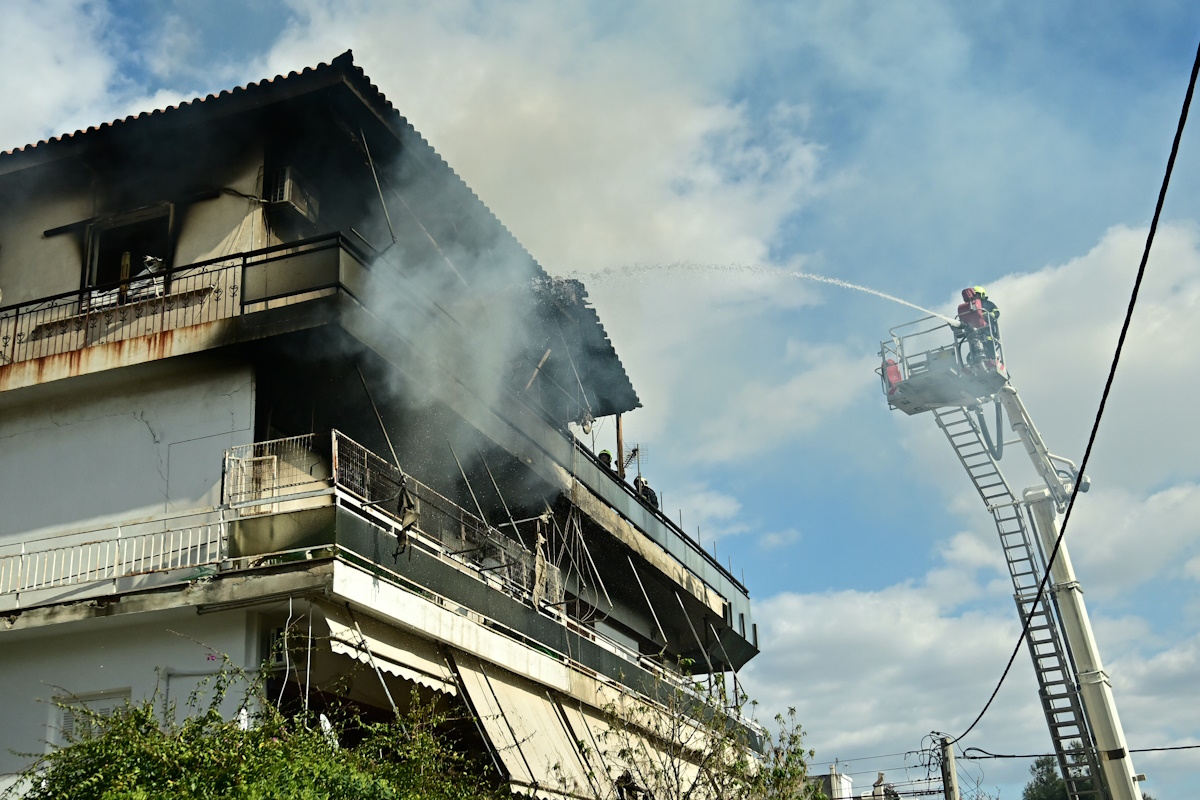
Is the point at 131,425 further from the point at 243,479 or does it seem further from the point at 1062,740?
the point at 1062,740

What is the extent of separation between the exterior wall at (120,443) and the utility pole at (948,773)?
1302cm

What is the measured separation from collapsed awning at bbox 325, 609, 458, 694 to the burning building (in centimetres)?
3

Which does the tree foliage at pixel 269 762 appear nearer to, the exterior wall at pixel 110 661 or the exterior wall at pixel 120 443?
the exterior wall at pixel 110 661

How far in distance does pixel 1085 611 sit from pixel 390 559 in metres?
14.8

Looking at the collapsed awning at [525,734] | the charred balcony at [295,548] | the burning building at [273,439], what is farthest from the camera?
the collapsed awning at [525,734]

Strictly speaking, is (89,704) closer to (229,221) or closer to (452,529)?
(229,221)

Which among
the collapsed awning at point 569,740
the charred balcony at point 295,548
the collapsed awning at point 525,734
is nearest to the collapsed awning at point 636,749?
the collapsed awning at point 569,740

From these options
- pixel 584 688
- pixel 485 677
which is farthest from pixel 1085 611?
pixel 485 677

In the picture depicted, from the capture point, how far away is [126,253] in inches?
608

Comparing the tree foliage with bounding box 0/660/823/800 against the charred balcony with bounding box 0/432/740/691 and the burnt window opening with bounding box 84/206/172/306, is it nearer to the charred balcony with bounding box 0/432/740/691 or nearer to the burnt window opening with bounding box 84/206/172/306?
the charred balcony with bounding box 0/432/740/691

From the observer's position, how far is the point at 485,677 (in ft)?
45.9

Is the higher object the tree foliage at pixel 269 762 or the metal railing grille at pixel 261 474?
the metal railing grille at pixel 261 474

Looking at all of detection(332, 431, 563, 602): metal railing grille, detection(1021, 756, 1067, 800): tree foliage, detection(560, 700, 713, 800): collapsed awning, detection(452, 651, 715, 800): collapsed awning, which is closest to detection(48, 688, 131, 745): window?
detection(332, 431, 563, 602): metal railing grille

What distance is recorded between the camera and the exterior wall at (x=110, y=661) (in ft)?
39.1
